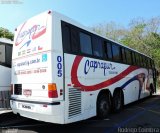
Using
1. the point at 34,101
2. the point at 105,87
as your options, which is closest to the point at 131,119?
the point at 105,87

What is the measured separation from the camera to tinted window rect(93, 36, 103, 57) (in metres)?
9.53

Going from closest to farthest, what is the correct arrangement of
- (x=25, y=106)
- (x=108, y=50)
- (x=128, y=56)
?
(x=25, y=106) → (x=108, y=50) → (x=128, y=56)

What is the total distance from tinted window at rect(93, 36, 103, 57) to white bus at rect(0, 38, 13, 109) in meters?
3.23

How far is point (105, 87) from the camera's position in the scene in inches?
392

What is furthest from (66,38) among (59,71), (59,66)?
(59,71)

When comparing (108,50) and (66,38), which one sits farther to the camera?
(108,50)

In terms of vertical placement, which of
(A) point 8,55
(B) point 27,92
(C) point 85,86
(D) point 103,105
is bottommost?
(D) point 103,105

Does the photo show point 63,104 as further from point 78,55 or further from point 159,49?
point 159,49

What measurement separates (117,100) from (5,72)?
4.79 metres

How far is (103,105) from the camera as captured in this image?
9734mm

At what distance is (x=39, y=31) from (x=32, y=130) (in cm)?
314

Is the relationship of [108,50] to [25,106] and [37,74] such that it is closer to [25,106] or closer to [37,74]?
[37,74]

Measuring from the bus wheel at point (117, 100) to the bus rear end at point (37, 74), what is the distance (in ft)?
13.8

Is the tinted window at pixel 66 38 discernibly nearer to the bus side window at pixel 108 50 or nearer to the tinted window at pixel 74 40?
the tinted window at pixel 74 40
